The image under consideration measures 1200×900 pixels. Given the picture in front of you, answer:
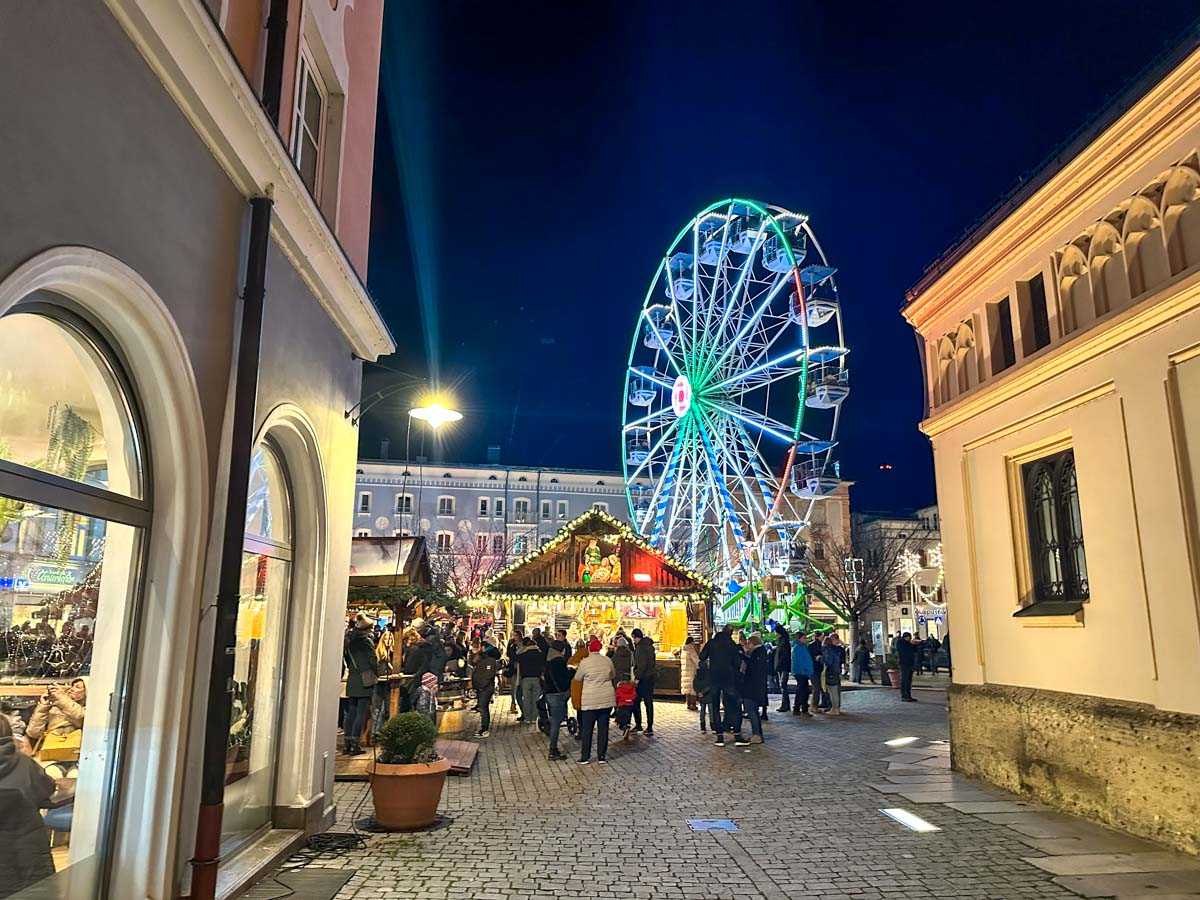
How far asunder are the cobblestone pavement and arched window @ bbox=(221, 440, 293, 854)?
847mm

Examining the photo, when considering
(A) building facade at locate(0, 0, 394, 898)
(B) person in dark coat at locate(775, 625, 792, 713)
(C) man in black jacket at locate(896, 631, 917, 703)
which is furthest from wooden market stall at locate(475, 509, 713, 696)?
(A) building facade at locate(0, 0, 394, 898)

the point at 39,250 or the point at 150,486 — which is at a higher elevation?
the point at 39,250

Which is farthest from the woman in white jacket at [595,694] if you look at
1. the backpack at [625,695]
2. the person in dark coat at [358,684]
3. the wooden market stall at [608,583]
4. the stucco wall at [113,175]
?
the wooden market stall at [608,583]

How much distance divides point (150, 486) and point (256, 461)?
1.89m

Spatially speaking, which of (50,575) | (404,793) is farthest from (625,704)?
(50,575)

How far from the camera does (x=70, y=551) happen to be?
4.53 m

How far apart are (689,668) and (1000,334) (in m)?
12.4

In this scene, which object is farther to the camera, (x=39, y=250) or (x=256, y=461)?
(x=256, y=461)

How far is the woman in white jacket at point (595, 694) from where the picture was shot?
467 inches

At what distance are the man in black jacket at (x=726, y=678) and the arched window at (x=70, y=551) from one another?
405 inches

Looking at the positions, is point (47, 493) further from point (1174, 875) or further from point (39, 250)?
point (1174, 875)

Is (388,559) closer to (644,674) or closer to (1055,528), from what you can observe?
(644,674)

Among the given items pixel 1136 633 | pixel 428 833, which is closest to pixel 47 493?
pixel 428 833

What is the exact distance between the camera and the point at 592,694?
11.9 metres
